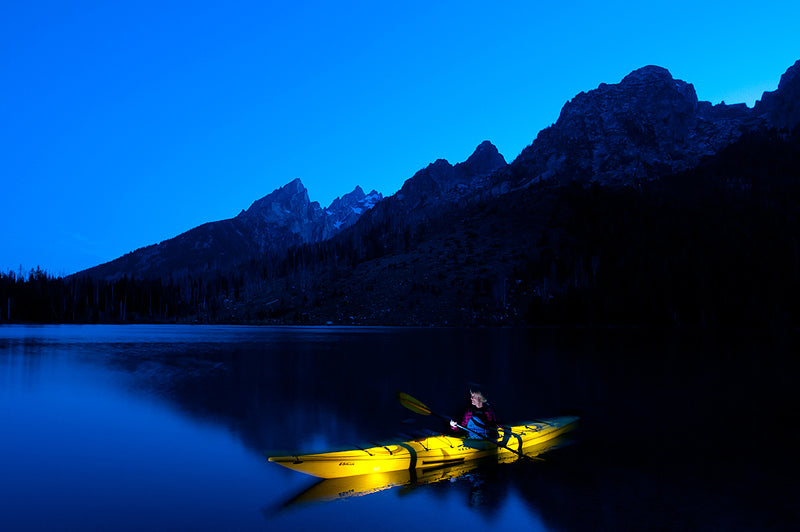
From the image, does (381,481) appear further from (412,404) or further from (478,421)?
(412,404)

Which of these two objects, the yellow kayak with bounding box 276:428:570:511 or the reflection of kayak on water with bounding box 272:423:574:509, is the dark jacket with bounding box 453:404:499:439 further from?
the yellow kayak with bounding box 276:428:570:511

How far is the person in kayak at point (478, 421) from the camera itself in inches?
864

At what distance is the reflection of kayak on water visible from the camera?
16.5 meters

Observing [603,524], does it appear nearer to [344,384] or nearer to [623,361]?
[344,384]

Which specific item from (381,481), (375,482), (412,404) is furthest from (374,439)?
(375,482)

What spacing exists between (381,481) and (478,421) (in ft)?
18.9

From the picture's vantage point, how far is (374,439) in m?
24.6

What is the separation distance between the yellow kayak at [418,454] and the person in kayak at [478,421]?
49cm

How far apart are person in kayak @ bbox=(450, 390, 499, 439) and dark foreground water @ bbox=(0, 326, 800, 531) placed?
5.78ft

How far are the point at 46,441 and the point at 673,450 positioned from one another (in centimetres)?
2905

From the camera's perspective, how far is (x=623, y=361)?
203 feet

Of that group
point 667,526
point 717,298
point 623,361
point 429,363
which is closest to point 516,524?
point 667,526

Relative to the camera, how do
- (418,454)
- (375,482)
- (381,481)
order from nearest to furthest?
1. (375,482)
2. (381,481)
3. (418,454)

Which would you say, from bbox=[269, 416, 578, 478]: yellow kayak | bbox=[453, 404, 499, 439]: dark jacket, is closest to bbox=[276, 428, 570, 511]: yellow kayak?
bbox=[269, 416, 578, 478]: yellow kayak
